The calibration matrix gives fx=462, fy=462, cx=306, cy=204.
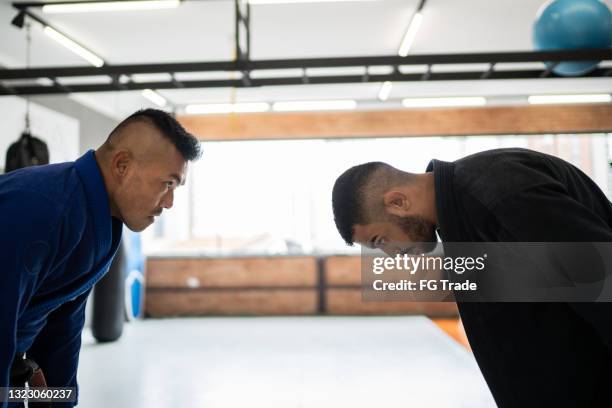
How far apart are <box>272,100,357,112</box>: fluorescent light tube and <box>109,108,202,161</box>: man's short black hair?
624 centimetres

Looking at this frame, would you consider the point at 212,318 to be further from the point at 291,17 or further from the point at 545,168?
the point at 545,168

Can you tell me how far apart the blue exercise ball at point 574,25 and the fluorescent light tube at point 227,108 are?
5.00 m

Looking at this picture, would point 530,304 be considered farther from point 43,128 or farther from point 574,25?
point 43,128

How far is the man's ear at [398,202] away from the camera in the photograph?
1359 mm

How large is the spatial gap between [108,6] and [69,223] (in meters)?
4.13

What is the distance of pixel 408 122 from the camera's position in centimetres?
767

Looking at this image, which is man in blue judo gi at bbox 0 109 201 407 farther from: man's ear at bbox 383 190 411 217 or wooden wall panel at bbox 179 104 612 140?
wooden wall panel at bbox 179 104 612 140

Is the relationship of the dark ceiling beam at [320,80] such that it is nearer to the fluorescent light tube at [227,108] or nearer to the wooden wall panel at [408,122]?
the fluorescent light tube at [227,108]

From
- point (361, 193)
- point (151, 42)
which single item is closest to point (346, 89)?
point (151, 42)

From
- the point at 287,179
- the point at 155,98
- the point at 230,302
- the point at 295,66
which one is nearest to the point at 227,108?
the point at 155,98

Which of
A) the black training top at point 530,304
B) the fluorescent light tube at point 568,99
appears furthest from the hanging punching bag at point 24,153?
the fluorescent light tube at point 568,99

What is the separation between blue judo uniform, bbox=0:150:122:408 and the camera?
3.09 feet

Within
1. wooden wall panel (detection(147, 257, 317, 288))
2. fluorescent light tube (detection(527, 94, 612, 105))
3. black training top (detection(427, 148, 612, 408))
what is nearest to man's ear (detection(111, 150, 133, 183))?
black training top (detection(427, 148, 612, 408))

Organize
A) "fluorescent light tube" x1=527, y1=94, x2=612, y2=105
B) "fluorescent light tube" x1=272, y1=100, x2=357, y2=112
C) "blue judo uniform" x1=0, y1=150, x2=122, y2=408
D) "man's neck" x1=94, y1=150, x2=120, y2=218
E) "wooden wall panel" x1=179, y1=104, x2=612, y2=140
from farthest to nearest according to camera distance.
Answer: "wooden wall panel" x1=179, y1=104, x2=612, y2=140, "fluorescent light tube" x1=272, y1=100, x2=357, y2=112, "fluorescent light tube" x1=527, y1=94, x2=612, y2=105, "man's neck" x1=94, y1=150, x2=120, y2=218, "blue judo uniform" x1=0, y1=150, x2=122, y2=408
